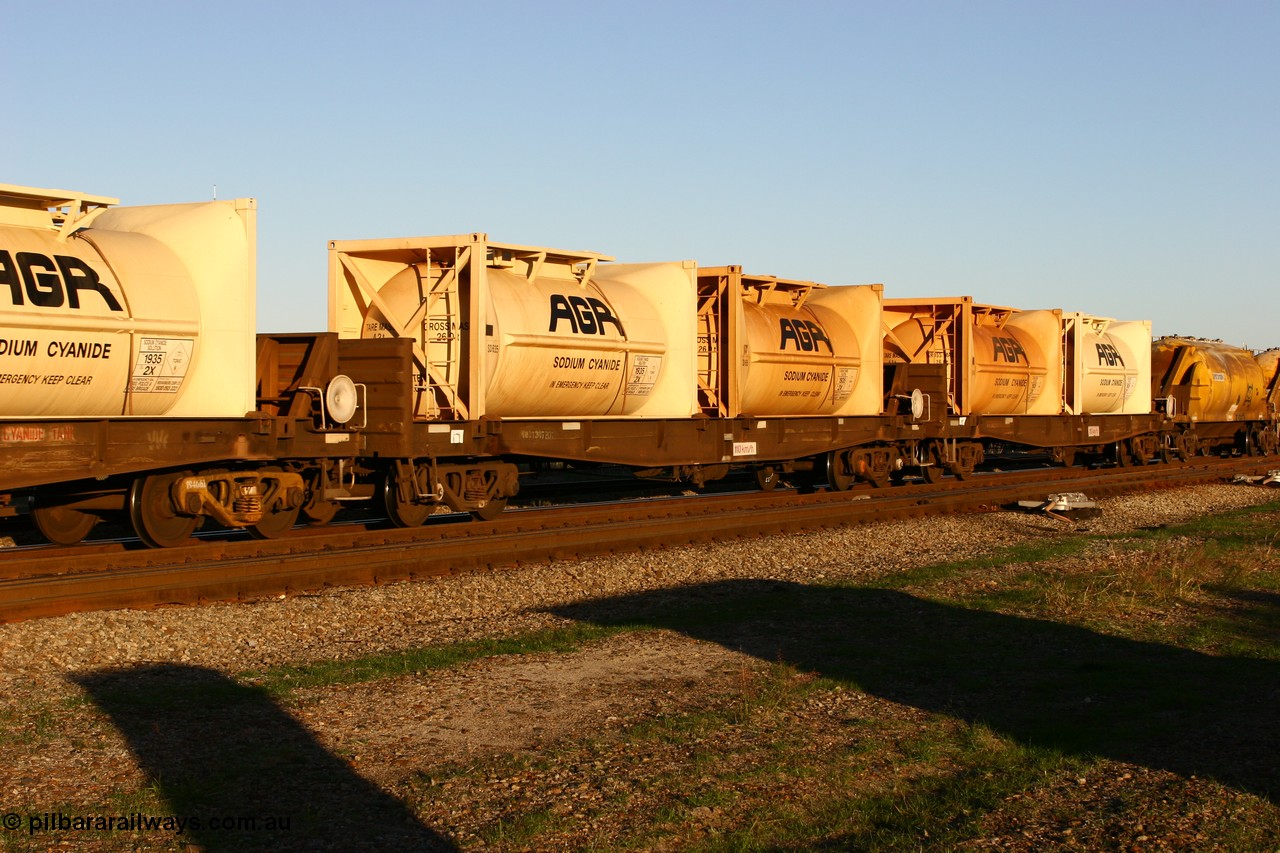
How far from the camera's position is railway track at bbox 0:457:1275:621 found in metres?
11.5

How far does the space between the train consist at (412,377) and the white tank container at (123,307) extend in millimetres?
22

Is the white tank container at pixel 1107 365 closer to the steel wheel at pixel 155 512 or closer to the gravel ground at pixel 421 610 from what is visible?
the gravel ground at pixel 421 610

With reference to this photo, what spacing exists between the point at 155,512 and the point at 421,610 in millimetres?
4253

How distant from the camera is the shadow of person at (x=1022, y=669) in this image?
22.5 feet

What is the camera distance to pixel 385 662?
29.7 ft

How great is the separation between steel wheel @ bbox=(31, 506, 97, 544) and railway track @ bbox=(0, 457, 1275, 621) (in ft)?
0.76

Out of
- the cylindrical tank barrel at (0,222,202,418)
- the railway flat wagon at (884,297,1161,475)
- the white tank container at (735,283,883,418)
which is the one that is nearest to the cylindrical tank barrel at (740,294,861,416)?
the white tank container at (735,283,883,418)

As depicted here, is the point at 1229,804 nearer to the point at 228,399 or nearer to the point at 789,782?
the point at 789,782

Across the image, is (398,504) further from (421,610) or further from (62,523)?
(421,610)

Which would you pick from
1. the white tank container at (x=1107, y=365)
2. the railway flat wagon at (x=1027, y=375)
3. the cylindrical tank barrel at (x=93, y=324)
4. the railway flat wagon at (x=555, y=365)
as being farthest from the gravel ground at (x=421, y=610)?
the white tank container at (x=1107, y=365)

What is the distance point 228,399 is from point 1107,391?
950 inches

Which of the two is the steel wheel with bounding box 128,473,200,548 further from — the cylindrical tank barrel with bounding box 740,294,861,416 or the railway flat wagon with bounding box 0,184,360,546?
the cylindrical tank barrel with bounding box 740,294,861,416

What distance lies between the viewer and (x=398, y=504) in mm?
16391

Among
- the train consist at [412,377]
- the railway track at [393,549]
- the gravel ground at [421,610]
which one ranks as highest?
the train consist at [412,377]
